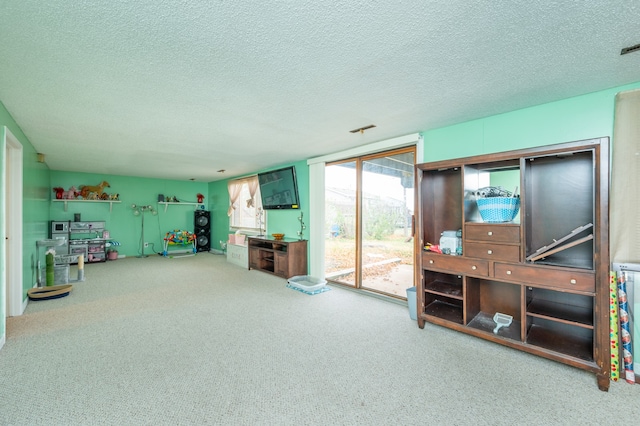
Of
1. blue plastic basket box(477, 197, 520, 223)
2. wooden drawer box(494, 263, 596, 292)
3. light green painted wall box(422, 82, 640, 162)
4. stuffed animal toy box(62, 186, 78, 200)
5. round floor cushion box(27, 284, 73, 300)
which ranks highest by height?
light green painted wall box(422, 82, 640, 162)

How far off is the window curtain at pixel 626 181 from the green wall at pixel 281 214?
4.06 metres

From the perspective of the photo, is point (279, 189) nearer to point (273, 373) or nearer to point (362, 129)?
point (362, 129)

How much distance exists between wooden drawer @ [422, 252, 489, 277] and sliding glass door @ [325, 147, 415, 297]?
90cm

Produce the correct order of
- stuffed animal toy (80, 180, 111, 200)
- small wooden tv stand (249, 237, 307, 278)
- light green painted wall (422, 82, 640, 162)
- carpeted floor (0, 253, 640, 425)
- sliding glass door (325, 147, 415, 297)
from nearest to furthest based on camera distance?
carpeted floor (0, 253, 640, 425) → light green painted wall (422, 82, 640, 162) → sliding glass door (325, 147, 415, 297) → small wooden tv stand (249, 237, 307, 278) → stuffed animal toy (80, 180, 111, 200)

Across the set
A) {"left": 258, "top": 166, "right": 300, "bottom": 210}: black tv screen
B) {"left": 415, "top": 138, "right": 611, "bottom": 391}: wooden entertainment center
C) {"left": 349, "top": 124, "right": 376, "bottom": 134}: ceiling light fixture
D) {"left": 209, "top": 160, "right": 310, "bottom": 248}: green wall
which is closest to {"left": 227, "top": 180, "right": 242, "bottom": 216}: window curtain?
{"left": 209, "top": 160, "right": 310, "bottom": 248}: green wall

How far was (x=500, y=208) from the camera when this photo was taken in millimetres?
2441

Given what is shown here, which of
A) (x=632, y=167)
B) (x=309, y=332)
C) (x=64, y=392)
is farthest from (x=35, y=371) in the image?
(x=632, y=167)

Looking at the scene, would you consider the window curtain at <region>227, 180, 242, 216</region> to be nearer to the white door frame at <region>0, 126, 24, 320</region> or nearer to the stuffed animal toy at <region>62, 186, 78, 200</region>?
the stuffed animal toy at <region>62, 186, 78, 200</region>

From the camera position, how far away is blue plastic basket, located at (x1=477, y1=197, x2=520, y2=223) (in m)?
2.42

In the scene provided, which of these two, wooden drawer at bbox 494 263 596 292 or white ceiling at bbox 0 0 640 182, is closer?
white ceiling at bbox 0 0 640 182

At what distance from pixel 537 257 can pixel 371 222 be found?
7.53 ft

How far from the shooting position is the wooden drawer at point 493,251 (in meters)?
2.37

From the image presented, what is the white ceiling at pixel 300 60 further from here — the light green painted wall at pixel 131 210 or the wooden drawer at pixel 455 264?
the light green painted wall at pixel 131 210

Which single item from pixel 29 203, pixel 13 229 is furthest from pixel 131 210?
pixel 13 229
